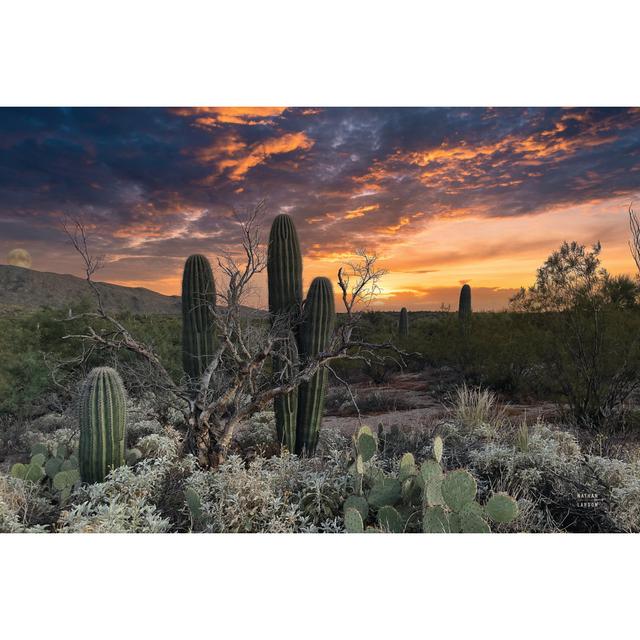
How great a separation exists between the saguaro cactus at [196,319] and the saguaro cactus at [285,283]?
0.66 metres

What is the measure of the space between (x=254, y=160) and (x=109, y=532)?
4.60 metres

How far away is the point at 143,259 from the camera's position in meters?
7.12

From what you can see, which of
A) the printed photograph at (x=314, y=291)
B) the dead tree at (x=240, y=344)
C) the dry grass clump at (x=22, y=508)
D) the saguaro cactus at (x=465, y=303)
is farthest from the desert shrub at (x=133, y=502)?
the saguaro cactus at (x=465, y=303)

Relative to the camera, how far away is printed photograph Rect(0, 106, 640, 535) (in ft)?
13.1

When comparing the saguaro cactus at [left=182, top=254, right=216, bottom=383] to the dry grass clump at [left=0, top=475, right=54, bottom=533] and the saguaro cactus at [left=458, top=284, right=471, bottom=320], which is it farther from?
the saguaro cactus at [left=458, top=284, right=471, bottom=320]

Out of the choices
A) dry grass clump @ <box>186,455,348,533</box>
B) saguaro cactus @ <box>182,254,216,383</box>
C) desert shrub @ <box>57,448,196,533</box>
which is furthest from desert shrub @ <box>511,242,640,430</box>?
desert shrub @ <box>57,448,196,533</box>

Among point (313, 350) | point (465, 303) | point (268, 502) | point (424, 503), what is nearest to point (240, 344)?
point (313, 350)

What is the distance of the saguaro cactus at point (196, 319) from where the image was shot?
5.79 meters

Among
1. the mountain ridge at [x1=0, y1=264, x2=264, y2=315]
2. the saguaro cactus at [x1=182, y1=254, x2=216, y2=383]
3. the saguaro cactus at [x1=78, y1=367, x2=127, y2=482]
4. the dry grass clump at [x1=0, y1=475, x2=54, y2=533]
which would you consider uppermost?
the mountain ridge at [x1=0, y1=264, x2=264, y2=315]

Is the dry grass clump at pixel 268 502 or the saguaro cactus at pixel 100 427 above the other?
the saguaro cactus at pixel 100 427

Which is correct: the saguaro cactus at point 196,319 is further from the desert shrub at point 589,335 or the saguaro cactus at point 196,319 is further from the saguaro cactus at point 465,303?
the saguaro cactus at point 465,303

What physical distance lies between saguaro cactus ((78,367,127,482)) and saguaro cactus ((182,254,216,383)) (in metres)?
1.65

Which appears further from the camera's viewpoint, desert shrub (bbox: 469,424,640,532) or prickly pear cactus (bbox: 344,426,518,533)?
desert shrub (bbox: 469,424,640,532)
